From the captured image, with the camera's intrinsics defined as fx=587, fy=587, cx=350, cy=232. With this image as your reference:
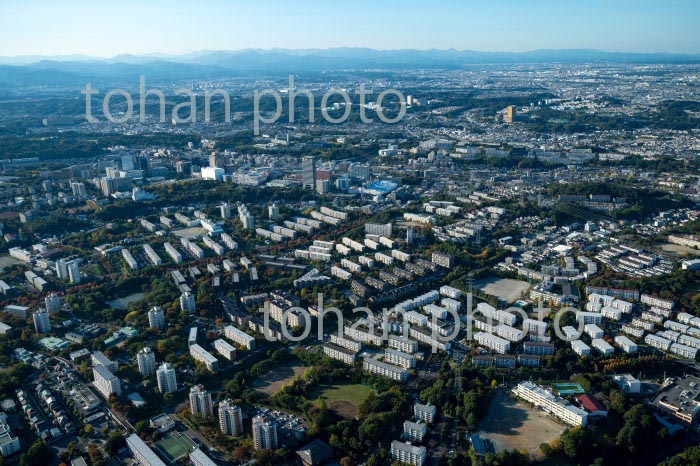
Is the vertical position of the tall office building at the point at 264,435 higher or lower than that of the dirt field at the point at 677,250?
lower

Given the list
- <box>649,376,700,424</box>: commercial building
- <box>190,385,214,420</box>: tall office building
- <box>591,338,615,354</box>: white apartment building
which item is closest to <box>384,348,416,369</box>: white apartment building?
<box>190,385,214,420</box>: tall office building

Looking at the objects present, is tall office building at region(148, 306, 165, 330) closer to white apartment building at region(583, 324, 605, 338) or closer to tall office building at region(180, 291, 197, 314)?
tall office building at region(180, 291, 197, 314)

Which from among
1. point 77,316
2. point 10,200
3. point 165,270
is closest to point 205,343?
point 77,316

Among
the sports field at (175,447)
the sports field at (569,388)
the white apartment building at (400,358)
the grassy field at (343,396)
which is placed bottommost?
the sports field at (175,447)

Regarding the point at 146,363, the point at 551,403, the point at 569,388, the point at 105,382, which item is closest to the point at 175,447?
the point at 105,382

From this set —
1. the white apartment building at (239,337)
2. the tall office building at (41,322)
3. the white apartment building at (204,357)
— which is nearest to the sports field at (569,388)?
the white apartment building at (239,337)

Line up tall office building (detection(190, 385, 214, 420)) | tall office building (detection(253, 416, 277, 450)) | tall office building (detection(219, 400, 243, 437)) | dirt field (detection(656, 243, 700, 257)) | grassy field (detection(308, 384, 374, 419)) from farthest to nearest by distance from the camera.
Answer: dirt field (detection(656, 243, 700, 257)) → grassy field (detection(308, 384, 374, 419)) → tall office building (detection(190, 385, 214, 420)) → tall office building (detection(219, 400, 243, 437)) → tall office building (detection(253, 416, 277, 450))

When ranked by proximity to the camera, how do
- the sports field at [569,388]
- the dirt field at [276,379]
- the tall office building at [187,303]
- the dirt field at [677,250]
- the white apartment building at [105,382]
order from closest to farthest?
the sports field at [569,388], the white apartment building at [105,382], the dirt field at [276,379], the tall office building at [187,303], the dirt field at [677,250]

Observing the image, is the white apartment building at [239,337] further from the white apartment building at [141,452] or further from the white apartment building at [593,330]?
the white apartment building at [593,330]
